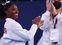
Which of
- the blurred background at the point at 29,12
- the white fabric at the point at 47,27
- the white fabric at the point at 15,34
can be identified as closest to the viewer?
the white fabric at the point at 15,34

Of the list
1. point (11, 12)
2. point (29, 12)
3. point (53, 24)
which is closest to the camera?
point (11, 12)

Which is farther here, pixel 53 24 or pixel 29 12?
pixel 29 12

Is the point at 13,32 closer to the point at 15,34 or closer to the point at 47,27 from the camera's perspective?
the point at 15,34

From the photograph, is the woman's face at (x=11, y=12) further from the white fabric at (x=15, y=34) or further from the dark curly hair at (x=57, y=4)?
the dark curly hair at (x=57, y=4)

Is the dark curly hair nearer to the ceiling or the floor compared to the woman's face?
nearer to the ceiling

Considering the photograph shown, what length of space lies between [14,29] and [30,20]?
555 millimetres

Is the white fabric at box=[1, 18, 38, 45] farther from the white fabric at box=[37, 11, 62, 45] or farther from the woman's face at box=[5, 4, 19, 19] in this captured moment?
the white fabric at box=[37, 11, 62, 45]

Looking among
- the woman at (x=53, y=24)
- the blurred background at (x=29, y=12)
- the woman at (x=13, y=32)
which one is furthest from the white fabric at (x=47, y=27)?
the woman at (x=13, y=32)

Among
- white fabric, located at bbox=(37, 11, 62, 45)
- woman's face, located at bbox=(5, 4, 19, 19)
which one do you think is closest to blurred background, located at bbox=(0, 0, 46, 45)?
white fabric, located at bbox=(37, 11, 62, 45)

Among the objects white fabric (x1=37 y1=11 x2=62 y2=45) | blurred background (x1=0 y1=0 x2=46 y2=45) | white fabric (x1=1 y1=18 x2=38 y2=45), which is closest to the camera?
white fabric (x1=1 y1=18 x2=38 y2=45)

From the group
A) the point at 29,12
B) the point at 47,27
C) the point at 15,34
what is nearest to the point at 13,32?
the point at 15,34

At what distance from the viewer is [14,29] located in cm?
221

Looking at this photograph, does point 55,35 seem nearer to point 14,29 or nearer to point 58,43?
point 58,43

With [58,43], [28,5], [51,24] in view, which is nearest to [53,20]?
[51,24]
